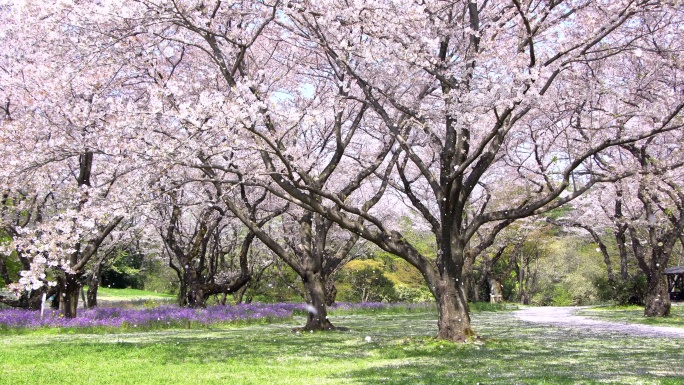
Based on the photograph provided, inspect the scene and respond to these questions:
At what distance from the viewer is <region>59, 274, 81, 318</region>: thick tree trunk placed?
16.7 metres

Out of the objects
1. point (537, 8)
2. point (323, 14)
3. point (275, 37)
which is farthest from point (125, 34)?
point (537, 8)

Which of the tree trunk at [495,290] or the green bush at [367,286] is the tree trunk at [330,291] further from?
the tree trunk at [495,290]

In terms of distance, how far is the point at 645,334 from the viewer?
1445 cm

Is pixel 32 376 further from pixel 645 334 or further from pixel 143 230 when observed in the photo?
pixel 143 230

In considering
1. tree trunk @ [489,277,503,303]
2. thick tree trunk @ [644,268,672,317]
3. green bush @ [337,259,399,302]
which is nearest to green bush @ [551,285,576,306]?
tree trunk @ [489,277,503,303]

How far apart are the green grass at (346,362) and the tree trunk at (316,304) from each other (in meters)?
2.63

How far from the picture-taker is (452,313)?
38.6 feet

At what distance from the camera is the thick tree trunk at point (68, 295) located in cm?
1669

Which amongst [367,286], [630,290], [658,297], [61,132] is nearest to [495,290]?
[367,286]

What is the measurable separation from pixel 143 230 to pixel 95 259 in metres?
3.44

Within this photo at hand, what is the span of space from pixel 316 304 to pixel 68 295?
7.69 metres

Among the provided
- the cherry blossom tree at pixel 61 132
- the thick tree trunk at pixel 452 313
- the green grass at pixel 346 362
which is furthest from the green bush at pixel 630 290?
the cherry blossom tree at pixel 61 132

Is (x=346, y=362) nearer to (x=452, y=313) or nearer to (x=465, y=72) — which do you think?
(x=452, y=313)

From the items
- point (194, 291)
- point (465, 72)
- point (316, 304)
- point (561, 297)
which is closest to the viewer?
point (465, 72)
